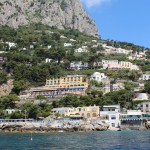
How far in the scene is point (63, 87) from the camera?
104 meters

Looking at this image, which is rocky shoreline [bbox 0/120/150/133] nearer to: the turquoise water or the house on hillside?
the turquoise water

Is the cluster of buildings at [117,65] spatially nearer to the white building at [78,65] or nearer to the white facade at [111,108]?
the white building at [78,65]

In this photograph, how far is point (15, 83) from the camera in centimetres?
9969

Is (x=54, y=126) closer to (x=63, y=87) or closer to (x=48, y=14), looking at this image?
(x=63, y=87)

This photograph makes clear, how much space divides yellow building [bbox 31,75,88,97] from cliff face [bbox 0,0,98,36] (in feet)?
185

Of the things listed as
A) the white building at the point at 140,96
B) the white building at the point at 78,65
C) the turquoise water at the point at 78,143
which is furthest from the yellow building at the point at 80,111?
the white building at the point at 78,65

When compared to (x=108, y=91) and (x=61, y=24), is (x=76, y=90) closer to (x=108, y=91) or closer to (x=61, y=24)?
(x=108, y=91)

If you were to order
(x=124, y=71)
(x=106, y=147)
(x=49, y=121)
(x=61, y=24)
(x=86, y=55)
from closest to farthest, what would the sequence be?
(x=106, y=147) < (x=49, y=121) < (x=124, y=71) < (x=86, y=55) < (x=61, y=24)

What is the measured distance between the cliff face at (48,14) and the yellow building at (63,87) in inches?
2221

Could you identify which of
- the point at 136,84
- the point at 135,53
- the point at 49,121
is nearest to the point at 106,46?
the point at 135,53

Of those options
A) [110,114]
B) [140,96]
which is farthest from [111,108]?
[140,96]

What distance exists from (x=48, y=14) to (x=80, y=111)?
86.2m

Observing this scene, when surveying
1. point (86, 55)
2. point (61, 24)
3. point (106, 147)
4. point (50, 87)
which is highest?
point (61, 24)

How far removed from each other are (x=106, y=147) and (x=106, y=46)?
361 ft
